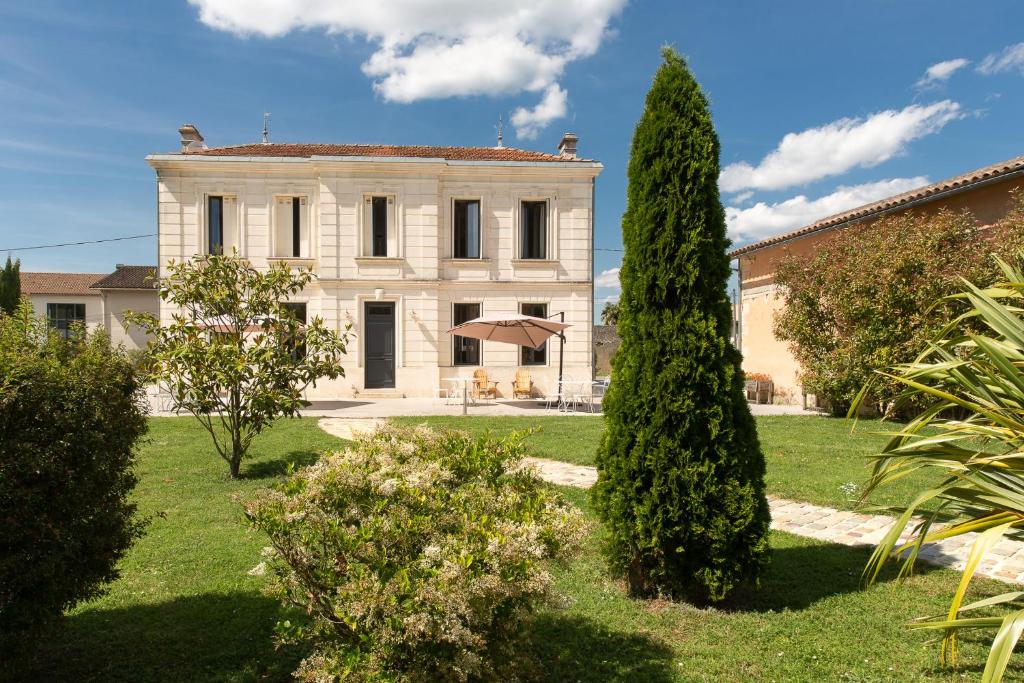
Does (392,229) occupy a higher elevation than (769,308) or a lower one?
higher

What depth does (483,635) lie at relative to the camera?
266 cm

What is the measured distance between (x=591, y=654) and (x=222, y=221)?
19.9 metres

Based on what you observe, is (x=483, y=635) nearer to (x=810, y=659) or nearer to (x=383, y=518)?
(x=383, y=518)

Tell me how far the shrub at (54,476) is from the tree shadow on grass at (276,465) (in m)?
5.13

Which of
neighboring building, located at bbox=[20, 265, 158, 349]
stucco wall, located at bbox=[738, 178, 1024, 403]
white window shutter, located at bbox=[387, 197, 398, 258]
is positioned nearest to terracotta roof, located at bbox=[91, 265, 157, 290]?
neighboring building, located at bbox=[20, 265, 158, 349]

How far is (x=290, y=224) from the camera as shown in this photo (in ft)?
65.4

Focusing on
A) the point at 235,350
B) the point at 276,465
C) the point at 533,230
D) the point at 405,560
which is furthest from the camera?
the point at 533,230

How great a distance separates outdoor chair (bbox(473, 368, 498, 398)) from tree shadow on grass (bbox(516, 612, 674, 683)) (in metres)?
14.8

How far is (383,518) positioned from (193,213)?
2006 cm

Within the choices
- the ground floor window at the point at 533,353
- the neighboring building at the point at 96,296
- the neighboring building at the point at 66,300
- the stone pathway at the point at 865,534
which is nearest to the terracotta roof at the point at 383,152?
the ground floor window at the point at 533,353

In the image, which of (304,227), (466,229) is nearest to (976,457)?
(466,229)

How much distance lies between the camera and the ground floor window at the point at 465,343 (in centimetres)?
2017

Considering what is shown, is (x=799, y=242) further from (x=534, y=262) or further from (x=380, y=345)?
(x=380, y=345)

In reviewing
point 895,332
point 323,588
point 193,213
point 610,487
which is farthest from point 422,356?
point 323,588
